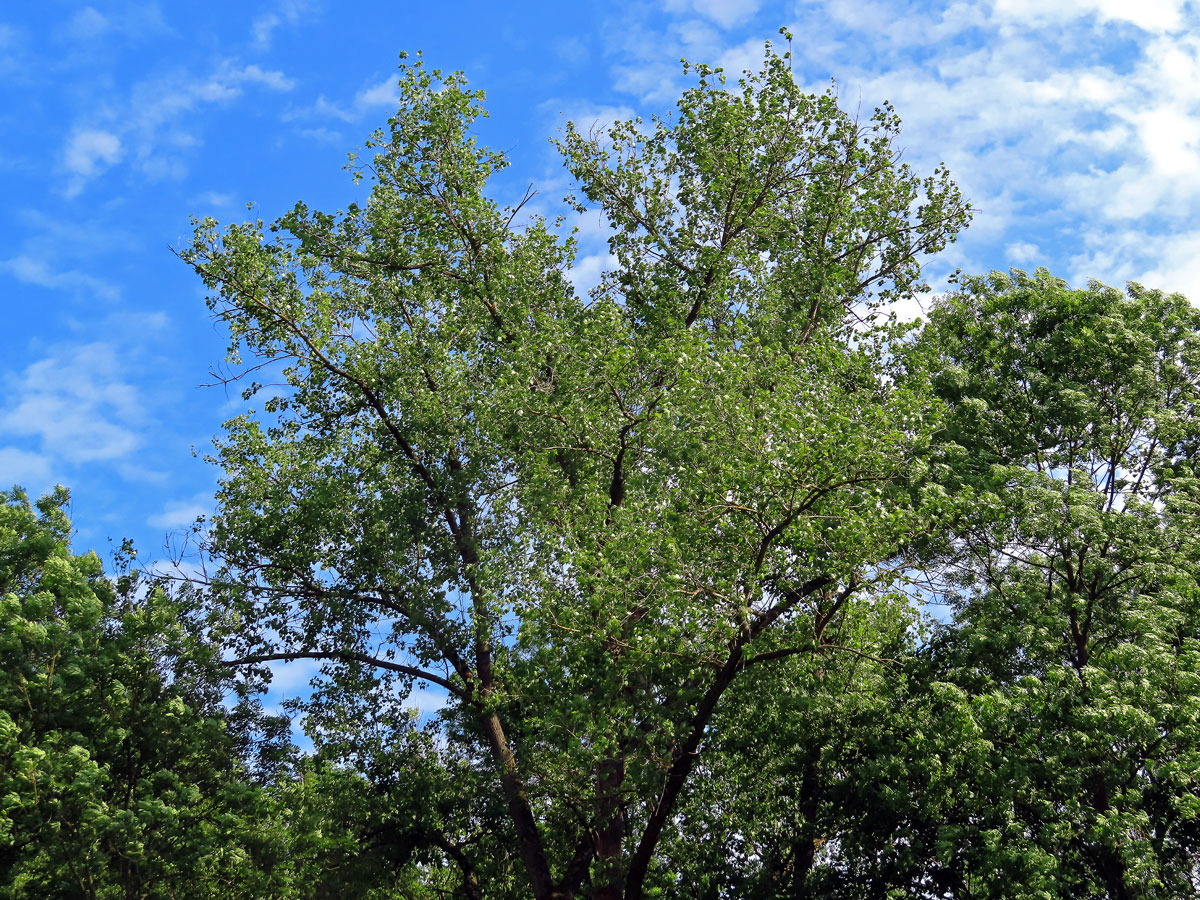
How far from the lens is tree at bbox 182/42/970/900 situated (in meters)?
15.0

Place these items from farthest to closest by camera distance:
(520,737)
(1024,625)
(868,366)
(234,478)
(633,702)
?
1. (234,478)
2. (520,737)
3. (868,366)
4. (1024,625)
5. (633,702)

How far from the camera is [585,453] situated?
18797 millimetres

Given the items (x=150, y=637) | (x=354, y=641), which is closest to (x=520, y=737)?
(x=354, y=641)

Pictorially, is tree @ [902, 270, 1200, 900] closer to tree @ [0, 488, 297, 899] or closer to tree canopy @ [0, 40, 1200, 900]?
tree canopy @ [0, 40, 1200, 900]

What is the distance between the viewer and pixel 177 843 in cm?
1808

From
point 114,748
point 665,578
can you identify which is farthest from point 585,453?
point 114,748

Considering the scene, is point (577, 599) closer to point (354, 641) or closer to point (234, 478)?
point (354, 641)

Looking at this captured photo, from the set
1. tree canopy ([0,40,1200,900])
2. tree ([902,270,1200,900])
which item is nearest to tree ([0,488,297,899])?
tree canopy ([0,40,1200,900])

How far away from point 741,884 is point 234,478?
44.4 ft

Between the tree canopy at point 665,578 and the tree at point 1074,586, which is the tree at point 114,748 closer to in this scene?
the tree canopy at point 665,578

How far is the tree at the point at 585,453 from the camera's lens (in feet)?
49.3

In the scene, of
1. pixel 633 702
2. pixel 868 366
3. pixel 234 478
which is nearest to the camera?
pixel 633 702

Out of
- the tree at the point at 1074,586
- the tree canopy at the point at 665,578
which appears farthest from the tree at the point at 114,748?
the tree at the point at 1074,586

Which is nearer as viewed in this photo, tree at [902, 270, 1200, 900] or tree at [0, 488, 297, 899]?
tree at [902, 270, 1200, 900]
